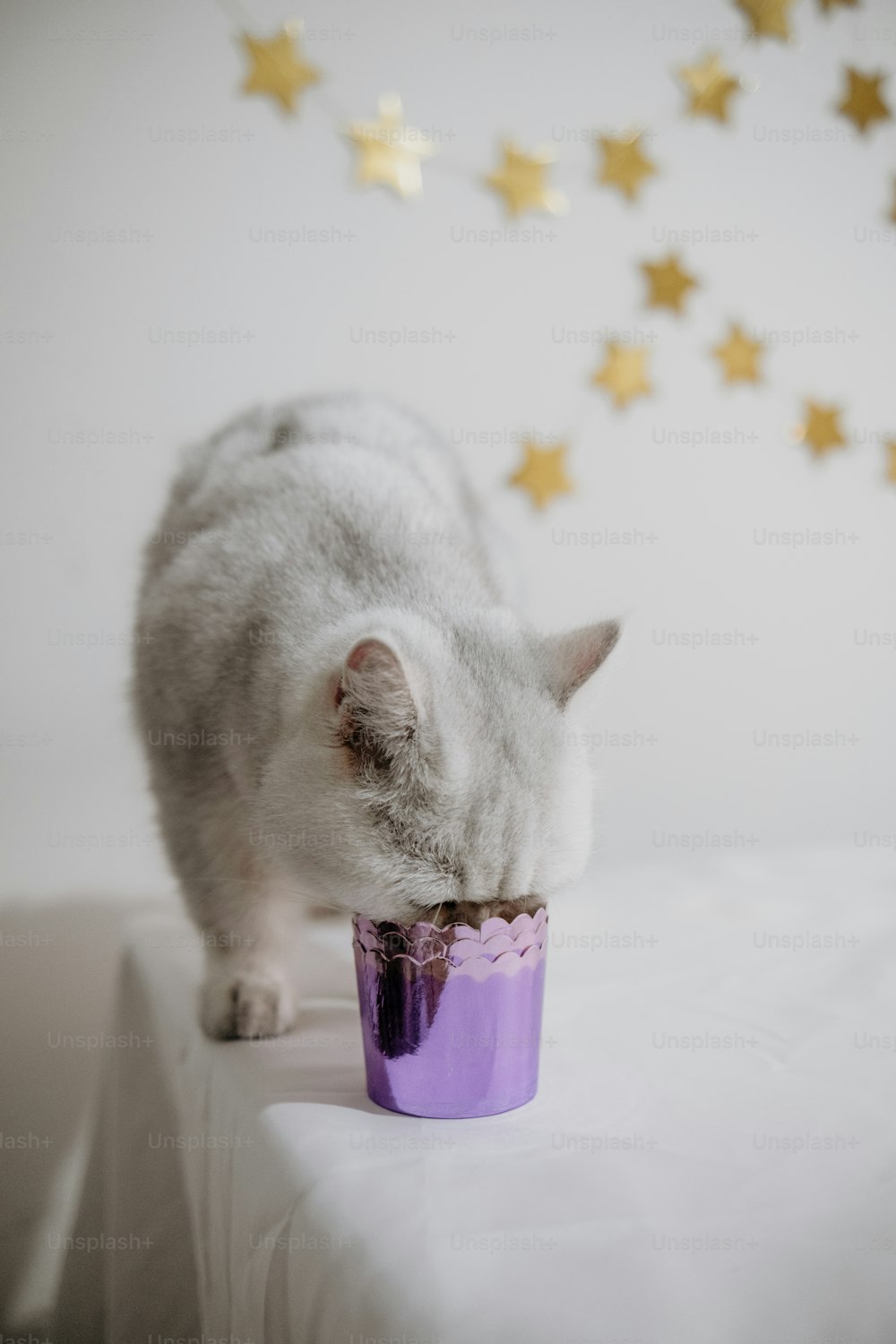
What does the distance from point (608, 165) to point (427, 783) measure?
1621 millimetres

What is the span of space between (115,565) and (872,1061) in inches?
53.8

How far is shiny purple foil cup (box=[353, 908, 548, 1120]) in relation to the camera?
0.93 m

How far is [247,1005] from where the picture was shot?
121cm

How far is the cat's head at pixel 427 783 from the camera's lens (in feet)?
3.03

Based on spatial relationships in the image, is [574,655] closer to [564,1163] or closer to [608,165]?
[564,1163]

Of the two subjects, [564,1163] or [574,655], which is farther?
[574,655]

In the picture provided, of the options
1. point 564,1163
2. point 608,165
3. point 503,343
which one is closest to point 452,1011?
point 564,1163

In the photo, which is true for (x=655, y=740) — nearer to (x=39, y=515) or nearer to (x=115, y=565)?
(x=115, y=565)

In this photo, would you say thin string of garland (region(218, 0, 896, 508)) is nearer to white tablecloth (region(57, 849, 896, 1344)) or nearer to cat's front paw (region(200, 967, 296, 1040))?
white tablecloth (region(57, 849, 896, 1344))

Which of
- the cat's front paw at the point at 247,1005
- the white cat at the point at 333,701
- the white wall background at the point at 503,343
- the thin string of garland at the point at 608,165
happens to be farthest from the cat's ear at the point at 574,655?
the thin string of garland at the point at 608,165

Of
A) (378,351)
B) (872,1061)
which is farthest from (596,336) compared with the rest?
(872,1061)

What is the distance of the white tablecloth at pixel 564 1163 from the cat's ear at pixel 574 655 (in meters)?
0.41

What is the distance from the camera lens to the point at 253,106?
6.00 ft

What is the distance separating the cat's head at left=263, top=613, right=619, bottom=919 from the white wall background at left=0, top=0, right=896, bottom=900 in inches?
20.8
